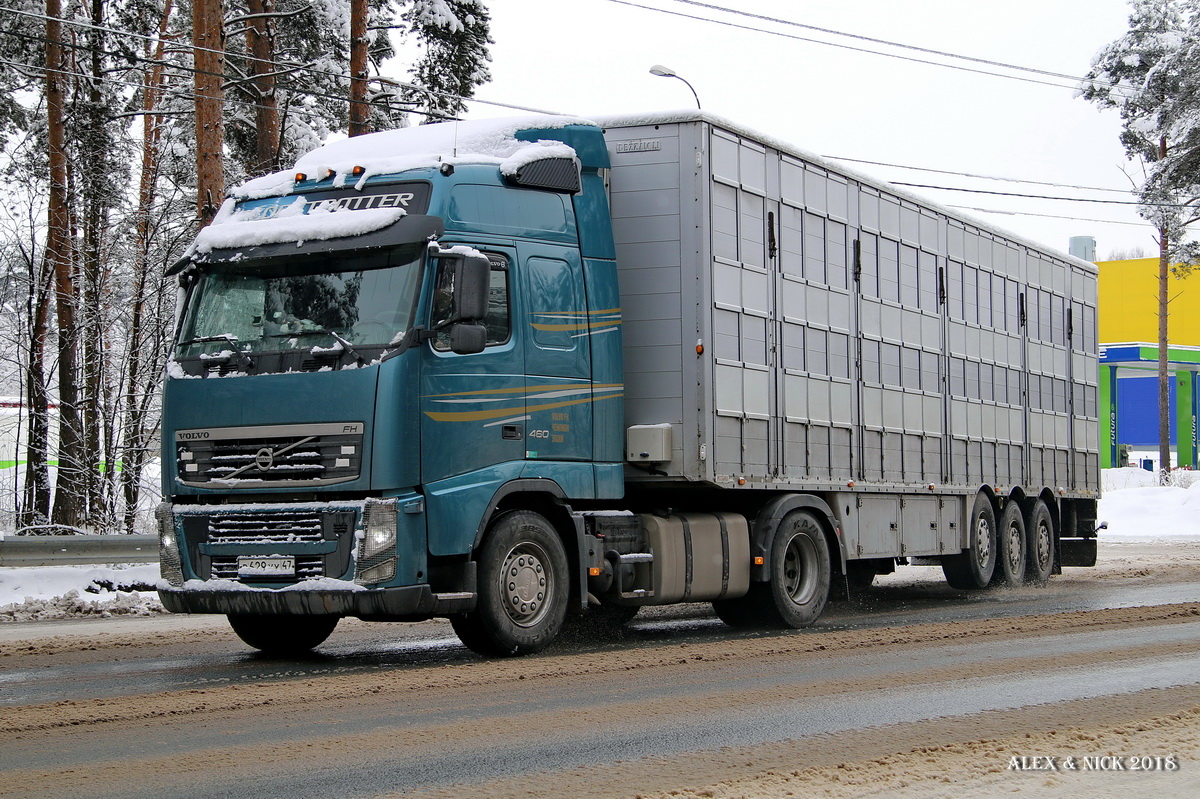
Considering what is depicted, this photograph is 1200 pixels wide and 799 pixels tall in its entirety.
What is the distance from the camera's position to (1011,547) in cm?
1870

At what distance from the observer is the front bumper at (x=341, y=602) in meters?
9.48

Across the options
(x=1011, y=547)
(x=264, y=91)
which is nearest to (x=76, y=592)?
(x=1011, y=547)

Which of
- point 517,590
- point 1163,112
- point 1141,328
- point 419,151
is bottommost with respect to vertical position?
point 517,590

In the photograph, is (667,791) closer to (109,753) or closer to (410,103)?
(109,753)

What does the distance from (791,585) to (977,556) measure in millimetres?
4928

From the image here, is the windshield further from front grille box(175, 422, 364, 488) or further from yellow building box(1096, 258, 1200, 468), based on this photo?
yellow building box(1096, 258, 1200, 468)

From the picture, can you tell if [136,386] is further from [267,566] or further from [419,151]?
[267,566]

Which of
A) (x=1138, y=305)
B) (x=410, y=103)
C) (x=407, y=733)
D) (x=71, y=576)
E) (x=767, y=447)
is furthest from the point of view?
(x=1138, y=305)

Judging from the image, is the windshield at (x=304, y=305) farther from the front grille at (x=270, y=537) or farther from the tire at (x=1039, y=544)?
the tire at (x=1039, y=544)

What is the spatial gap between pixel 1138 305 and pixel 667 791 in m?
66.5

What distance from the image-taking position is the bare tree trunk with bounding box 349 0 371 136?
23.2 metres

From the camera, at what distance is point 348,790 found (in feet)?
19.2

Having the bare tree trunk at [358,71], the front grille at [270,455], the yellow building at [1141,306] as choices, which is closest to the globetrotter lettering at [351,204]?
the front grille at [270,455]

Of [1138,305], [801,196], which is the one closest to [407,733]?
[801,196]
